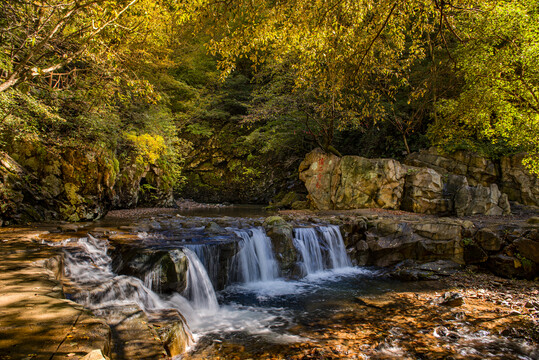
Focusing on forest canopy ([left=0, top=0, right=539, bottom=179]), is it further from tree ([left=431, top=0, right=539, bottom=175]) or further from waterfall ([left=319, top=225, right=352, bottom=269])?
waterfall ([left=319, top=225, right=352, bottom=269])

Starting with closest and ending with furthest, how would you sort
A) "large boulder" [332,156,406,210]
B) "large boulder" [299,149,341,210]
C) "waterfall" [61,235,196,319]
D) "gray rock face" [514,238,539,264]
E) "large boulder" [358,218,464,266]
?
1. "waterfall" [61,235,196,319]
2. "gray rock face" [514,238,539,264]
3. "large boulder" [358,218,464,266]
4. "large boulder" [332,156,406,210]
5. "large boulder" [299,149,341,210]

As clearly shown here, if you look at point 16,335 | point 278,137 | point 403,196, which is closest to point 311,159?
point 278,137

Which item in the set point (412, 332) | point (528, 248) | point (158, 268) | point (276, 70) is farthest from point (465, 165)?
point (158, 268)

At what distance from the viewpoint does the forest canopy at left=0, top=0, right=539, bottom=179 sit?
213 inches

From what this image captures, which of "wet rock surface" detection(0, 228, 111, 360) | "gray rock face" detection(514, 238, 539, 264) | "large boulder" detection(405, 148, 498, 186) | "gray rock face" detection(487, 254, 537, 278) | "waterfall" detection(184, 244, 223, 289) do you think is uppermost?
"large boulder" detection(405, 148, 498, 186)

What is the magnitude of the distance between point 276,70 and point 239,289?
1227cm

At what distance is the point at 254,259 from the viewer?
7930 millimetres

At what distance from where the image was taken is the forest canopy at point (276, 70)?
5406 millimetres

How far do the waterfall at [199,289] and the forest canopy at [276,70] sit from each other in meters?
4.09

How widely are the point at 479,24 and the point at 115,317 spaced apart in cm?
1364

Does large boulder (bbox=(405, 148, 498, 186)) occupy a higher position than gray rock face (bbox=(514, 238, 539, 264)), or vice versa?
large boulder (bbox=(405, 148, 498, 186))

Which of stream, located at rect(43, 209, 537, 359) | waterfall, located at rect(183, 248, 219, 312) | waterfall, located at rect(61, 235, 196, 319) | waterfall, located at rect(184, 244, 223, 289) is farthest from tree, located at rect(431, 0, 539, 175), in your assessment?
waterfall, located at rect(61, 235, 196, 319)

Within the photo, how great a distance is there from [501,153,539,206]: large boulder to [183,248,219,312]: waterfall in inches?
578

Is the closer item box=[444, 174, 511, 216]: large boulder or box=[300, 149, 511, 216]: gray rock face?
box=[444, 174, 511, 216]: large boulder
